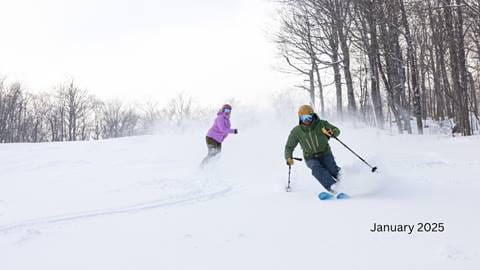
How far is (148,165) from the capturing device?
9008 millimetres

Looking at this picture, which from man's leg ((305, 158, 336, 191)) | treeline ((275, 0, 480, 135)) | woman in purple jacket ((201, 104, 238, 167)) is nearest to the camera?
man's leg ((305, 158, 336, 191))

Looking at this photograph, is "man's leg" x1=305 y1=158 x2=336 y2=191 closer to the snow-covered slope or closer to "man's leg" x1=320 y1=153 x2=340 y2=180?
"man's leg" x1=320 y1=153 x2=340 y2=180

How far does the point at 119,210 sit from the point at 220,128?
15.5 feet

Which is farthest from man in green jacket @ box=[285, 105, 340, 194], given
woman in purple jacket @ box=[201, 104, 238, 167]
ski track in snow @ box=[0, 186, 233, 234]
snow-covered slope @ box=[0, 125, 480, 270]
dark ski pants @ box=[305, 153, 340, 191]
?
woman in purple jacket @ box=[201, 104, 238, 167]

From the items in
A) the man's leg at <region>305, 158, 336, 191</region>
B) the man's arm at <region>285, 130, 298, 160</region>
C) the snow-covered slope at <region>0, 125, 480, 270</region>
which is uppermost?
the man's arm at <region>285, 130, 298, 160</region>

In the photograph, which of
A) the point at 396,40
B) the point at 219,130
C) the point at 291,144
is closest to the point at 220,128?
the point at 219,130

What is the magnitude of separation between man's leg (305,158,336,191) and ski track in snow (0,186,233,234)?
1.46m

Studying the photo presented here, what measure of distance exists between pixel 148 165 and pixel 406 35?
12.2 meters

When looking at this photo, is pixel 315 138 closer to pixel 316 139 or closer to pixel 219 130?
pixel 316 139

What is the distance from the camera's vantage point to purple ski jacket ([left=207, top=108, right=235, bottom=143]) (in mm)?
8812

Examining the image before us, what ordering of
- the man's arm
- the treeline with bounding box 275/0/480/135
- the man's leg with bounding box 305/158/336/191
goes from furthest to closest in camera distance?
the treeline with bounding box 275/0/480/135 < the man's arm < the man's leg with bounding box 305/158/336/191

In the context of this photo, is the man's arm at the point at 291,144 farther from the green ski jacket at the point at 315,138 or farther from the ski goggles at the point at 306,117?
the ski goggles at the point at 306,117

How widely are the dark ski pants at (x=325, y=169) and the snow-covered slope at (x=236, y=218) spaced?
0.20 meters

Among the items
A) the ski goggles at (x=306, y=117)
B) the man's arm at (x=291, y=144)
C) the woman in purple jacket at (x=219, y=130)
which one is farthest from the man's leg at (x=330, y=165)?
the woman in purple jacket at (x=219, y=130)
